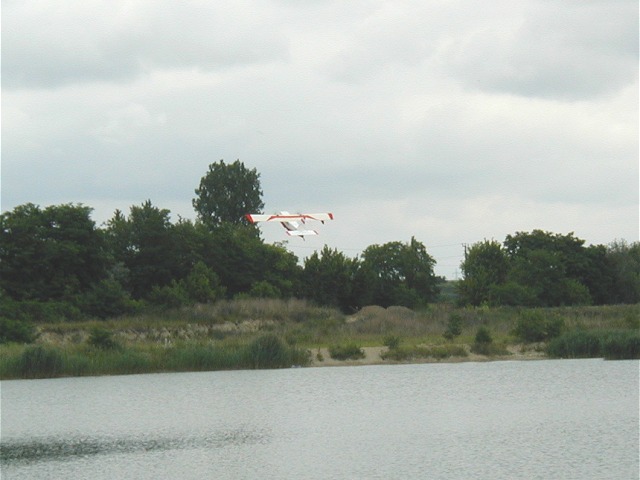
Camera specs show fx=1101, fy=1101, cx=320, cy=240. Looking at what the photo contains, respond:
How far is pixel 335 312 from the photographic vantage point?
70.6 metres

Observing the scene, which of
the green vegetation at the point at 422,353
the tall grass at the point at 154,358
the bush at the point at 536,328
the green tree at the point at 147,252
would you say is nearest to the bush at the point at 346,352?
the green vegetation at the point at 422,353

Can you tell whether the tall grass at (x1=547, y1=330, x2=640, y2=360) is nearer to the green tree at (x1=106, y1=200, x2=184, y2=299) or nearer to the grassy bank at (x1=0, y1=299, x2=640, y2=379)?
the grassy bank at (x1=0, y1=299, x2=640, y2=379)

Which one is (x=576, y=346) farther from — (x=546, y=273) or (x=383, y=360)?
(x=546, y=273)

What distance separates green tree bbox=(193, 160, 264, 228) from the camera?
115 m

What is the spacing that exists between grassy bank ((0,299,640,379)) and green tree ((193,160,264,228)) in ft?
150

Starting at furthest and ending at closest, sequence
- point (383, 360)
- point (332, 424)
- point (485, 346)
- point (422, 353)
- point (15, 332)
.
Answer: point (15, 332) < point (485, 346) < point (422, 353) < point (383, 360) < point (332, 424)

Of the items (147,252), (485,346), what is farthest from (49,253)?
(485,346)

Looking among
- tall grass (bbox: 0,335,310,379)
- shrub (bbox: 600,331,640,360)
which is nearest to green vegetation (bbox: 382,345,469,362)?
tall grass (bbox: 0,335,310,379)

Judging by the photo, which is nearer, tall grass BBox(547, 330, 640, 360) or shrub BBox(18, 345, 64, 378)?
shrub BBox(18, 345, 64, 378)

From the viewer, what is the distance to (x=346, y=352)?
1892 inches

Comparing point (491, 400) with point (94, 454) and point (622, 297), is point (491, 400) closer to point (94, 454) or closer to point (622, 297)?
point (94, 454)

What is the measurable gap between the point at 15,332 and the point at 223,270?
2822cm

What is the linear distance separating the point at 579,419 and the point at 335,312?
42093 millimetres

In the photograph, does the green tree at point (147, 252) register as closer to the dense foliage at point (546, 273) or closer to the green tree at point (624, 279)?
the dense foliage at point (546, 273)
